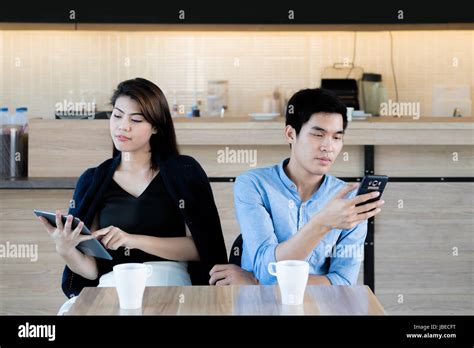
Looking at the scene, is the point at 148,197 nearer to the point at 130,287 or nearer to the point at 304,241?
the point at 304,241

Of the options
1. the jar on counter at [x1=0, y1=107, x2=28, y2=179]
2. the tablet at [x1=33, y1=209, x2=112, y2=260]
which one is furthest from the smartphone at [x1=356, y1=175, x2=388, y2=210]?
the jar on counter at [x1=0, y1=107, x2=28, y2=179]

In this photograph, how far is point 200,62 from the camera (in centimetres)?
467

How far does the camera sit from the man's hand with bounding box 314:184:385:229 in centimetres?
166

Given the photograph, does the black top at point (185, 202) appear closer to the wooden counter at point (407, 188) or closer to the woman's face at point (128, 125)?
the woman's face at point (128, 125)

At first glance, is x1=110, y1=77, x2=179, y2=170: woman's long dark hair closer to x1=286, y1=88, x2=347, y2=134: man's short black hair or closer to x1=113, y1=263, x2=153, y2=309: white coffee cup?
x1=286, y1=88, x2=347, y2=134: man's short black hair

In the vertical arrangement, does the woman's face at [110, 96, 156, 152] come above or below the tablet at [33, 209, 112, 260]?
above

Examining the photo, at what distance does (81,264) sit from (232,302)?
70cm

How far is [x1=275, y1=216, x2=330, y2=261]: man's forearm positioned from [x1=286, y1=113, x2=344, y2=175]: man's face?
0.88 feet

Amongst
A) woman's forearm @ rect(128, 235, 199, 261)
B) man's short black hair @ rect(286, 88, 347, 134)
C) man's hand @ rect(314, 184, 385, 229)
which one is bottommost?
woman's forearm @ rect(128, 235, 199, 261)

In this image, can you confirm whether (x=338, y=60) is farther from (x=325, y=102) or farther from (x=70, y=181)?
(x=325, y=102)

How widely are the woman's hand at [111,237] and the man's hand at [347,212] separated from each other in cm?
53

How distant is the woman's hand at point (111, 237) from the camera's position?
77.4 inches
